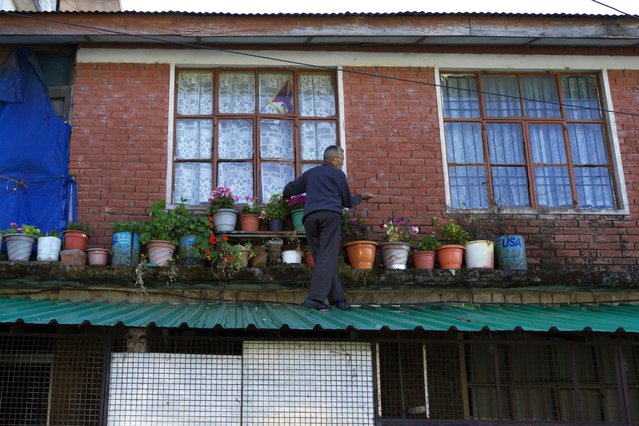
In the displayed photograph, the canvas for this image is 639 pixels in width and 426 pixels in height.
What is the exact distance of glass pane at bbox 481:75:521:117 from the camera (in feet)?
33.7

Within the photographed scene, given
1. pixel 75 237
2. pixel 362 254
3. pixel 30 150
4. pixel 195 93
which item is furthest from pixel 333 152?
pixel 30 150

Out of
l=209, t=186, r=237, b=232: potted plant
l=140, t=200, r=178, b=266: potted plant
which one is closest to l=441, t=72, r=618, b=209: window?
l=209, t=186, r=237, b=232: potted plant

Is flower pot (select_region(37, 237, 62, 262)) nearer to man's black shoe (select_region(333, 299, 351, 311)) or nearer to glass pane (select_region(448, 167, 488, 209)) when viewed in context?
man's black shoe (select_region(333, 299, 351, 311))

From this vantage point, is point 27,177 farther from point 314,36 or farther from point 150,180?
point 314,36

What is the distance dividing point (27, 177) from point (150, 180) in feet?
5.12

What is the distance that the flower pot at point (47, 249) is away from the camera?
8656 millimetres

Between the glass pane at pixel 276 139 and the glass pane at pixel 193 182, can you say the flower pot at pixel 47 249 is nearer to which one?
the glass pane at pixel 193 182

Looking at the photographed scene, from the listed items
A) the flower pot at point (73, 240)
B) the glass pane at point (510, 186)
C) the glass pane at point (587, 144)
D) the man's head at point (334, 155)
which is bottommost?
the flower pot at point (73, 240)

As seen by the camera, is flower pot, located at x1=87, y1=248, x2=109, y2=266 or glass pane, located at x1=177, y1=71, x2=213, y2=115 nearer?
flower pot, located at x1=87, y1=248, x2=109, y2=266

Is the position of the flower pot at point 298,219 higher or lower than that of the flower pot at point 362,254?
higher

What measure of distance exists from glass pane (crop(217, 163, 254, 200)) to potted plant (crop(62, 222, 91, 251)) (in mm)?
1840

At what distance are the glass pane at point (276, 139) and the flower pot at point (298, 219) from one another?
1.03 metres

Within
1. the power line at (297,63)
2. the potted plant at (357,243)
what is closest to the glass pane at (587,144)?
the power line at (297,63)

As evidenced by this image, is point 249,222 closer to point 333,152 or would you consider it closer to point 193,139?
point 333,152
